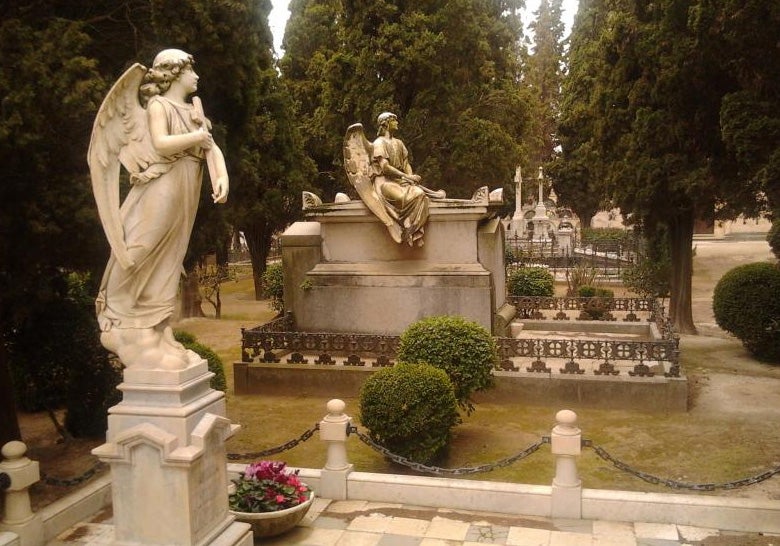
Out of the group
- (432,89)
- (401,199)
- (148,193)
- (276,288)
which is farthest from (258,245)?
(148,193)

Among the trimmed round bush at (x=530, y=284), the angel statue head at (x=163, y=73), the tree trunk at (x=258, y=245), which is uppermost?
the angel statue head at (x=163, y=73)

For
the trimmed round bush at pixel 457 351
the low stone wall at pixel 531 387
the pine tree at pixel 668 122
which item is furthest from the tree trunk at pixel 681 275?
the trimmed round bush at pixel 457 351

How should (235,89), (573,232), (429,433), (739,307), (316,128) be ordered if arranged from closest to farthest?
(429,433)
(235,89)
(739,307)
(316,128)
(573,232)

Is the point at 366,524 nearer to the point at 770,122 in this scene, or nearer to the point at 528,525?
the point at 528,525

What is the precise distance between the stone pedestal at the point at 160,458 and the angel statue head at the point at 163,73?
1.94 metres

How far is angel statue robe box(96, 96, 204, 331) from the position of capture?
4625mm

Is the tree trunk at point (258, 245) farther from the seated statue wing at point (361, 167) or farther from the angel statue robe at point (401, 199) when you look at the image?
the angel statue robe at point (401, 199)

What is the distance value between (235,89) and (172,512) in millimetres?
6335

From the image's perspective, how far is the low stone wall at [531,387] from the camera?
975 centimetres

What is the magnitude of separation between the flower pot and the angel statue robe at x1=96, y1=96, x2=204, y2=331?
6.31ft

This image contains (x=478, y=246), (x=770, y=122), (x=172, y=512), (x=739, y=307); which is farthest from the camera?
(x=739, y=307)

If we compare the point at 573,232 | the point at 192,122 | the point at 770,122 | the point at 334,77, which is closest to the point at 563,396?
the point at 770,122

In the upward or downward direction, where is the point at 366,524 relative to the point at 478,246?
downward

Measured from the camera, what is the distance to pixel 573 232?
40969 millimetres
